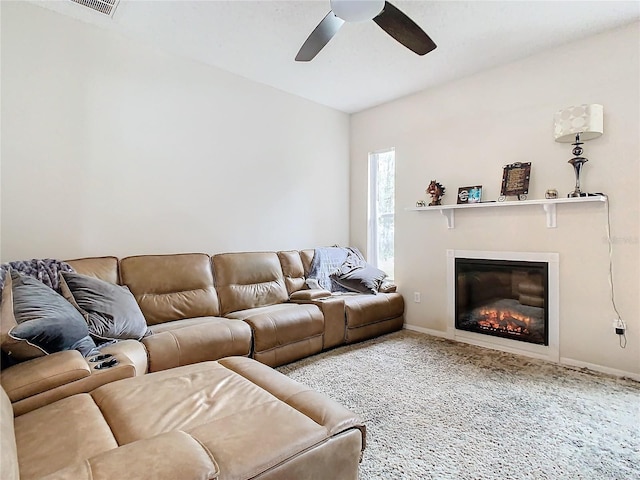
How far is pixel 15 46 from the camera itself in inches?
103

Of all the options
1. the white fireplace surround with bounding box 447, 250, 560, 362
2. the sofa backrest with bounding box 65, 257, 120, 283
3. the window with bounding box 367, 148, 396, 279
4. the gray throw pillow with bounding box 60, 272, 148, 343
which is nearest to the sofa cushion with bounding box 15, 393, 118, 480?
the gray throw pillow with bounding box 60, 272, 148, 343

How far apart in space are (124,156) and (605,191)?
4.07 m

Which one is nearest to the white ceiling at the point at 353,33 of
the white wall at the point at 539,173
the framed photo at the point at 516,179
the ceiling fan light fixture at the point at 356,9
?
the white wall at the point at 539,173

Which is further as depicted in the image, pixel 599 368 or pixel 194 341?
pixel 599 368

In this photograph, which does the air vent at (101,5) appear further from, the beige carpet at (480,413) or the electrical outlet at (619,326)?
the electrical outlet at (619,326)

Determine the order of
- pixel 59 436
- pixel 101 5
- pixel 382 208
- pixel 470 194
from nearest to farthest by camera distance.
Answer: pixel 59 436
pixel 101 5
pixel 470 194
pixel 382 208

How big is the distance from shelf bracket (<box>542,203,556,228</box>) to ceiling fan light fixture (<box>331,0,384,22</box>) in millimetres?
A: 2233

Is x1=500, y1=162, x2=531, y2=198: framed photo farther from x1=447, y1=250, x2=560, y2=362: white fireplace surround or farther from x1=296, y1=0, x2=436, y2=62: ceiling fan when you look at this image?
x1=296, y1=0, x2=436, y2=62: ceiling fan

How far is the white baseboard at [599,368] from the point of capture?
9.23 ft

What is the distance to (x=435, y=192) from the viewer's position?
3965 mm

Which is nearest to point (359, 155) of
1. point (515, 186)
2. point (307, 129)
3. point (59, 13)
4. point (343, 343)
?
point (307, 129)

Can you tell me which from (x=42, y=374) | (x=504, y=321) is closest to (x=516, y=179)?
(x=504, y=321)

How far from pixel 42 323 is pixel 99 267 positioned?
3.89 ft

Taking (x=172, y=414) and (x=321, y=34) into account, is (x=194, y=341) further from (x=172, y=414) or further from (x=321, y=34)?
(x=321, y=34)
